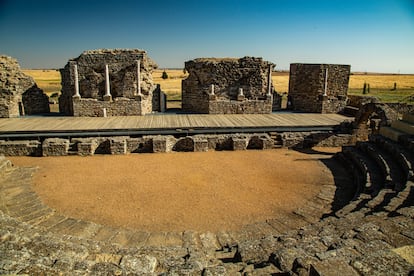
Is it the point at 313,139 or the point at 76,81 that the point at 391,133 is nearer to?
the point at 313,139

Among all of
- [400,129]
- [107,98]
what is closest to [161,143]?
[107,98]

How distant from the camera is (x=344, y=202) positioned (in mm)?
7996

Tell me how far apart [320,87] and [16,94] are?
61.7ft

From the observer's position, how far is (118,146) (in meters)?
12.2

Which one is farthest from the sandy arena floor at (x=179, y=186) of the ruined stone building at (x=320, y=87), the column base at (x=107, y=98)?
the ruined stone building at (x=320, y=87)

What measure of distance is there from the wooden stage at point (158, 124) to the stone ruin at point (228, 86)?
1.06m

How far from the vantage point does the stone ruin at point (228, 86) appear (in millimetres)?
17625

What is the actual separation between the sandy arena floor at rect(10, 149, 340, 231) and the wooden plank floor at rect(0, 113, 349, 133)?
1.82 meters

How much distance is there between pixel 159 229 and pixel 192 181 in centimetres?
294

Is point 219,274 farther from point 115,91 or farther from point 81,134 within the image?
point 115,91

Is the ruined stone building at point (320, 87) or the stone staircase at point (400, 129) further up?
the ruined stone building at point (320, 87)

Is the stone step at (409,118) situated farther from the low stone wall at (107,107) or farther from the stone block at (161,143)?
the low stone wall at (107,107)

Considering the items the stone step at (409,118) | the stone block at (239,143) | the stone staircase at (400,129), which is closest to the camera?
the stone staircase at (400,129)

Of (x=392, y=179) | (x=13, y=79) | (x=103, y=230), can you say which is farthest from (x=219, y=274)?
(x=13, y=79)
